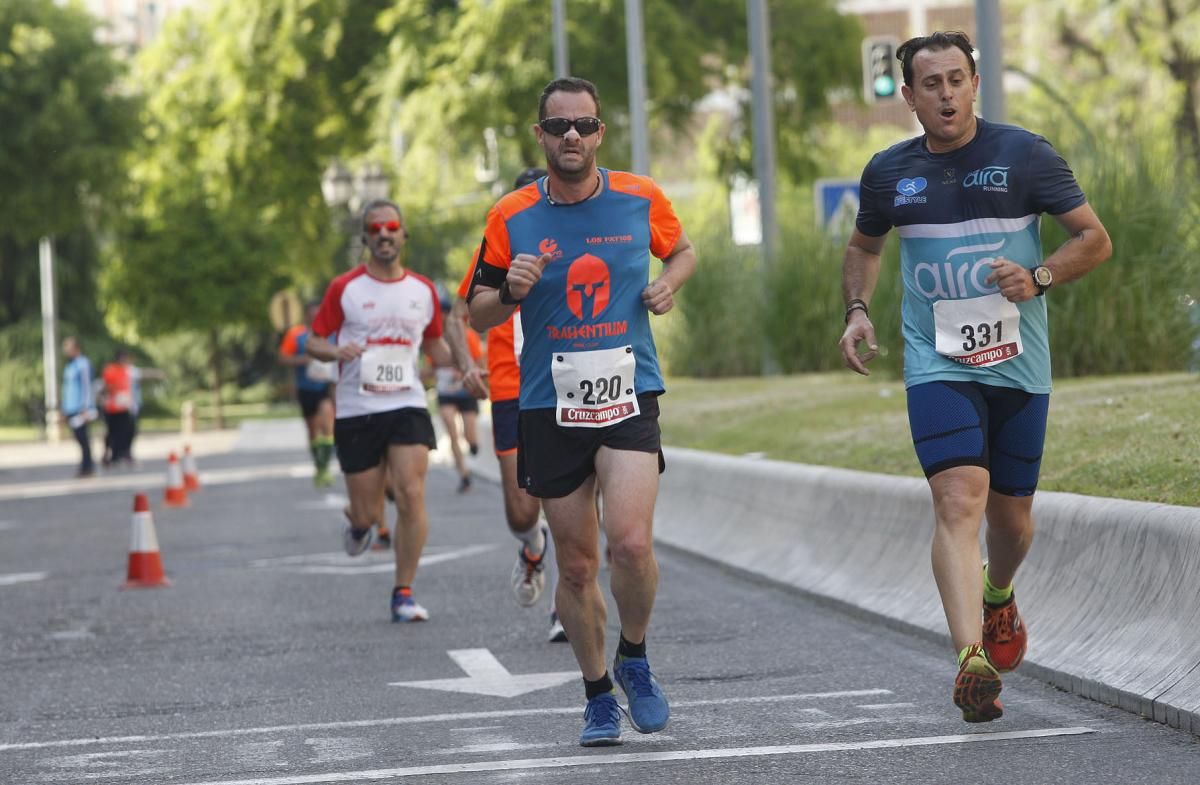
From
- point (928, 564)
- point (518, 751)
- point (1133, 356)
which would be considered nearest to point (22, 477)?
point (1133, 356)

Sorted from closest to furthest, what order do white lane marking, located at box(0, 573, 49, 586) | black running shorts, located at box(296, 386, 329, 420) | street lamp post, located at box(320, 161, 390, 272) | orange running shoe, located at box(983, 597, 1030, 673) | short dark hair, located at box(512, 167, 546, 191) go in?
orange running shoe, located at box(983, 597, 1030, 673), short dark hair, located at box(512, 167, 546, 191), white lane marking, located at box(0, 573, 49, 586), black running shorts, located at box(296, 386, 329, 420), street lamp post, located at box(320, 161, 390, 272)

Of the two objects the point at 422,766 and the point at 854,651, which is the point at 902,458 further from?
the point at 422,766

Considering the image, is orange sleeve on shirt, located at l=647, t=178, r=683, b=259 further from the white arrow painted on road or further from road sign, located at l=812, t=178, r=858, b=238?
road sign, located at l=812, t=178, r=858, b=238

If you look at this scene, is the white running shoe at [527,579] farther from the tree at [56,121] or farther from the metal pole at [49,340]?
the metal pole at [49,340]

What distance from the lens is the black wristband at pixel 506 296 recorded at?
265 inches

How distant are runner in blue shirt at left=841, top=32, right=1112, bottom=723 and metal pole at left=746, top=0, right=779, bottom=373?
56.4 feet

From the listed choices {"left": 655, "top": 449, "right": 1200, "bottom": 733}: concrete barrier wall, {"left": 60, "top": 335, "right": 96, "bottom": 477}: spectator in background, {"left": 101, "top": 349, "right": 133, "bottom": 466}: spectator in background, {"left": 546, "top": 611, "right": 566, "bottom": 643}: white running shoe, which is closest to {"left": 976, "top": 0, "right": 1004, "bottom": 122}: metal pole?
{"left": 655, "top": 449, "right": 1200, "bottom": 733}: concrete barrier wall

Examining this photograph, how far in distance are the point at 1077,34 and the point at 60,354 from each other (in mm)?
27146

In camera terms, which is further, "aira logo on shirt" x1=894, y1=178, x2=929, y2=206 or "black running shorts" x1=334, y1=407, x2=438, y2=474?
"black running shorts" x1=334, y1=407, x2=438, y2=474

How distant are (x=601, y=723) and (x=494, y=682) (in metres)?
1.72

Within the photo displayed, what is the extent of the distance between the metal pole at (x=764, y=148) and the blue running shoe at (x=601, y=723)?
1756 centimetres

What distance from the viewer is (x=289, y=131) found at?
37.0 metres

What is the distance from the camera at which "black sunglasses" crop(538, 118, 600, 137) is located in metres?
6.76

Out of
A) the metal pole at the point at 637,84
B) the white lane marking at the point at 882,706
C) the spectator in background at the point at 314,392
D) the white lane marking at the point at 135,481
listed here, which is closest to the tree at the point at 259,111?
the white lane marking at the point at 135,481
